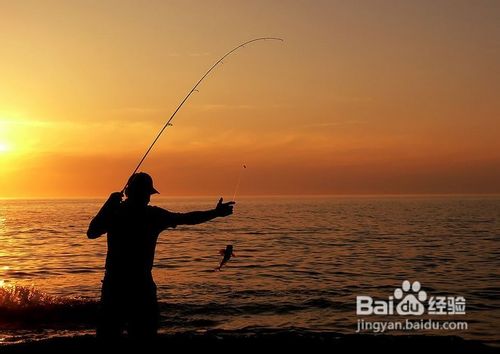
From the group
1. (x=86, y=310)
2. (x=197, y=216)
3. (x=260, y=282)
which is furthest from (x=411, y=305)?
(x=197, y=216)

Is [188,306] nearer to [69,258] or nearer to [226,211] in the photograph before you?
[226,211]

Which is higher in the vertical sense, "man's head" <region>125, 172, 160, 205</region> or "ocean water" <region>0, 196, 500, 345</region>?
"man's head" <region>125, 172, 160, 205</region>

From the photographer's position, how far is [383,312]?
52.1 ft

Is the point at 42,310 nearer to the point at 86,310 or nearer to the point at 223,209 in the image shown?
the point at 86,310

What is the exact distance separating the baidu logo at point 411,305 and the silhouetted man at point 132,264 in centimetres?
1050

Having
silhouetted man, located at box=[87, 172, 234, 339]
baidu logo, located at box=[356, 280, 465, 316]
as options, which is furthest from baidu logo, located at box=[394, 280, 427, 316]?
silhouetted man, located at box=[87, 172, 234, 339]

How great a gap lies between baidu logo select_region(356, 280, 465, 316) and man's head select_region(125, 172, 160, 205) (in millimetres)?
10797

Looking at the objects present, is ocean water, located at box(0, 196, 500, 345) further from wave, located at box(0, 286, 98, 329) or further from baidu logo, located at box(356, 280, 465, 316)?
baidu logo, located at box(356, 280, 465, 316)

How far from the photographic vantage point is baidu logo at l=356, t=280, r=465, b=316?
52.2 ft

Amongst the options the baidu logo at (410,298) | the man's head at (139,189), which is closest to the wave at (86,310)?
the baidu logo at (410,298)

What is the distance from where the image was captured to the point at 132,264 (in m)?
6.30

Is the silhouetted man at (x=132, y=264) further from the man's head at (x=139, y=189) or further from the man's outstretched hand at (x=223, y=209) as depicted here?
the man's outstretched hand at (x=223, y=209)

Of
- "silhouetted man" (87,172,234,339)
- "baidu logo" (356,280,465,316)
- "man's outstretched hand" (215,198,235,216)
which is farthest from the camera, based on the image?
"baidu logo" (356,280,465,316)

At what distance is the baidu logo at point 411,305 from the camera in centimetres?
1592
